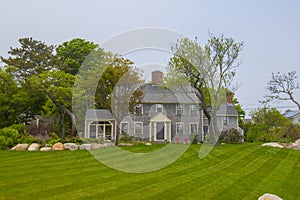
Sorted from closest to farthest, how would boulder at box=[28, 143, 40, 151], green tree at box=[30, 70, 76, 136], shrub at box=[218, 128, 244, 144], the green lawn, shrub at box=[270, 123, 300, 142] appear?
the green lawn → boulder at box=[28, 143, 40, 151] → green tree at box=[30, 70, 76, 136] → shrub at box=[218, 128, 244, 144] → shrub at box=[270, 123, 300, 142]

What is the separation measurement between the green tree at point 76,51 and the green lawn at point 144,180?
1985 centimetres

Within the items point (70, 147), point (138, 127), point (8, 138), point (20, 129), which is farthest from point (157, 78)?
point (8, 138)

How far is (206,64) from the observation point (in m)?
18.9

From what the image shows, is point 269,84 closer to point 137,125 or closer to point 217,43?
point 217,43

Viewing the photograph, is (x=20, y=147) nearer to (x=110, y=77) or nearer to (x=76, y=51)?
(x=110, y=77)

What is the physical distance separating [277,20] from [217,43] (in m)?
4.74

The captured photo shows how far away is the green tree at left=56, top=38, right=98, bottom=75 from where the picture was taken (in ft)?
98.4

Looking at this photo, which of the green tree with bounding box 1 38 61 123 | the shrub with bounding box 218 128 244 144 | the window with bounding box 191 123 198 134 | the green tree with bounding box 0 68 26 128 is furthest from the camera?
the window with bounding box 191 123 198 134

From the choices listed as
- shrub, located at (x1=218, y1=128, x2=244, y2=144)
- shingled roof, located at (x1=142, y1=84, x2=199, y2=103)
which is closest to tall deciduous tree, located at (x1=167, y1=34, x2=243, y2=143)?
shrub, located at (x1=218, y1=128, x2=244, y2=144)

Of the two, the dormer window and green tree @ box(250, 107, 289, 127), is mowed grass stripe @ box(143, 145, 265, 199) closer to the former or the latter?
the dormer window

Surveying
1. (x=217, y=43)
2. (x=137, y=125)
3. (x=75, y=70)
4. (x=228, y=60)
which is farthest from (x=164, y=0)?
(x=75, y=70)

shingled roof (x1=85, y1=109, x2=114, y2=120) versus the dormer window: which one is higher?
the dormer window

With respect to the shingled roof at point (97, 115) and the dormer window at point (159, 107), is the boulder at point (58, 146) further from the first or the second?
the dormer window at point (159, 107)

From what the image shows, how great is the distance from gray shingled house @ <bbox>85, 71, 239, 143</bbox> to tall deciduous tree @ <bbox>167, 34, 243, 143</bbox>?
13.7ft
